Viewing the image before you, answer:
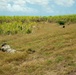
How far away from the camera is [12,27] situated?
33406 millimetres

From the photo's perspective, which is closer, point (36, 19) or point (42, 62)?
point (42, 62)

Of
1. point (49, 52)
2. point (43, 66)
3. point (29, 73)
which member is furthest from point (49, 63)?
point (49, 52)

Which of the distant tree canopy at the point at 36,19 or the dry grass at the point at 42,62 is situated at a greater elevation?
the distant tree canopy at the point at 36,19

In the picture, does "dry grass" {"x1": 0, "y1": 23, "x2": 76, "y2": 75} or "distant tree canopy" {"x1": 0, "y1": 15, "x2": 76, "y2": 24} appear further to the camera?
"distant tree canopy" {"x1": 0, "y1": 15, "x2": 76, "y2": 24}

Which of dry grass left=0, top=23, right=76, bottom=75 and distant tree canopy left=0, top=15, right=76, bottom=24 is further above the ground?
distant tree canopy left=0, top=15, right=76, bottom=24

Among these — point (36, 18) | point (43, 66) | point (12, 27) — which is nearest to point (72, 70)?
A: point (43, 66)

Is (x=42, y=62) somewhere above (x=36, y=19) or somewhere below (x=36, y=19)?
below

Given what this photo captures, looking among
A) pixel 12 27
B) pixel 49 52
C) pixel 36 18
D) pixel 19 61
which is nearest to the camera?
pixel 19 61

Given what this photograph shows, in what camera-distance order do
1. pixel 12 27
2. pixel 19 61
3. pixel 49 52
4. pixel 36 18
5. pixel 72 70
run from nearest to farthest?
pixel 72 70 → pixel 19 61 → pixel 49 52 → pixel 12 27 → pixel 36 18

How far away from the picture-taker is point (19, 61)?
1416 cm

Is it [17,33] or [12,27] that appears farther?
[12,27]

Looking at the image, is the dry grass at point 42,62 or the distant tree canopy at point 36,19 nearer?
the dry grass at point 42,62

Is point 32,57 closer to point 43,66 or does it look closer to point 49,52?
point 49,52

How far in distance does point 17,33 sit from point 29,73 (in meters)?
19.7
